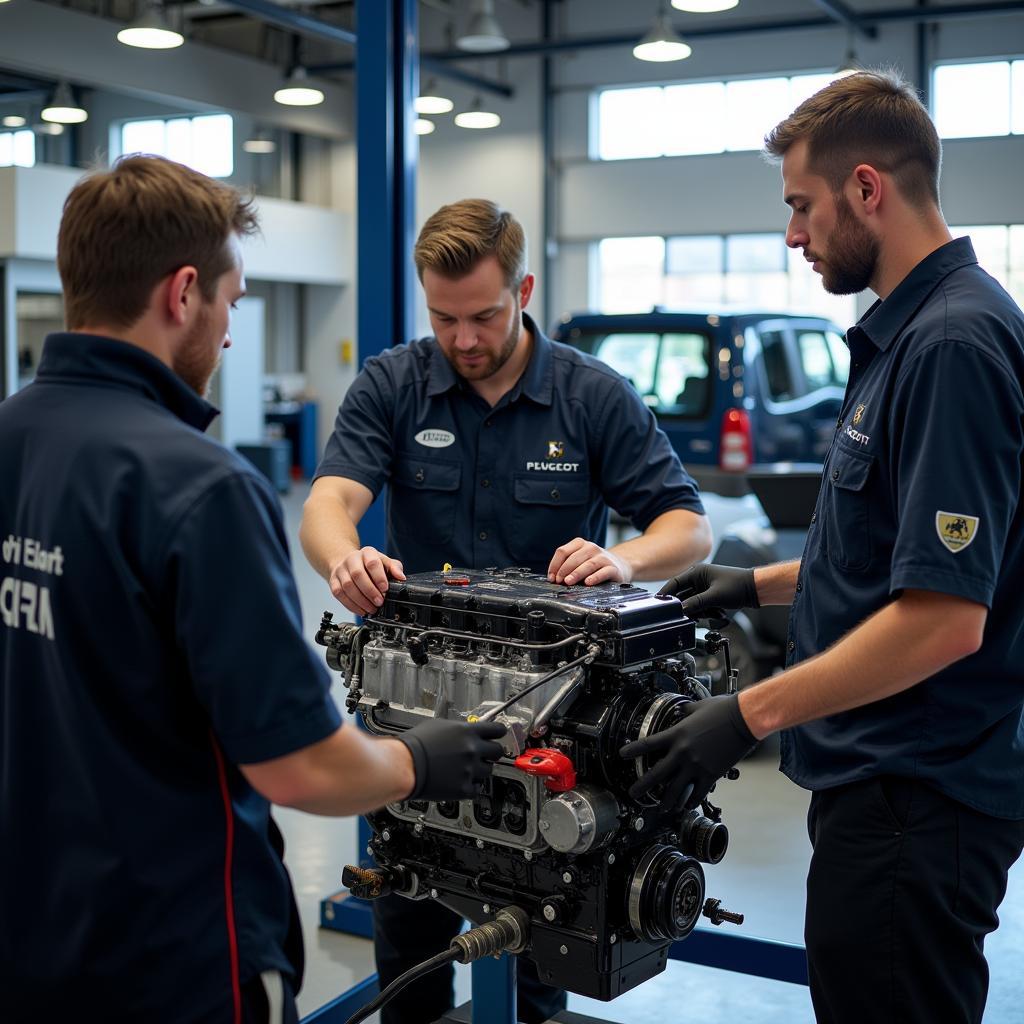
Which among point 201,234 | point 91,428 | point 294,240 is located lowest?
point 91,428

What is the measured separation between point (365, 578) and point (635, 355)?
18.6ft

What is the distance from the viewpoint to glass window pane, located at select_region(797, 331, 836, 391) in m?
8.19

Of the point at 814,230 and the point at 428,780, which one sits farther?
the point at 814,230

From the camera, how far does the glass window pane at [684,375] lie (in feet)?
24.8

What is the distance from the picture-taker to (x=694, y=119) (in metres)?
14.7

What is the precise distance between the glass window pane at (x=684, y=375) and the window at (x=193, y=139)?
7.53m

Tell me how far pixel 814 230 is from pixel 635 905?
1085mm

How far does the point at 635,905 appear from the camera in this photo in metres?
1.90

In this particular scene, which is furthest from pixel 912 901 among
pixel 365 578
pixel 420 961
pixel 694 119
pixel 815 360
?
pixel 694 119

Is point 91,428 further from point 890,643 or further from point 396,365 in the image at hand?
point 396,365

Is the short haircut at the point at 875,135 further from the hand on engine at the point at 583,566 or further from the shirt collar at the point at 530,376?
the shirt collar at the point at 530,376

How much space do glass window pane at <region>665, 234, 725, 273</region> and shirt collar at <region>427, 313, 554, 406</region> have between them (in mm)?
12583

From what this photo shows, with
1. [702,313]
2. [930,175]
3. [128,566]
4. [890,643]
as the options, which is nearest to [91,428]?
[128,566]

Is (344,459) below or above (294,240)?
below
